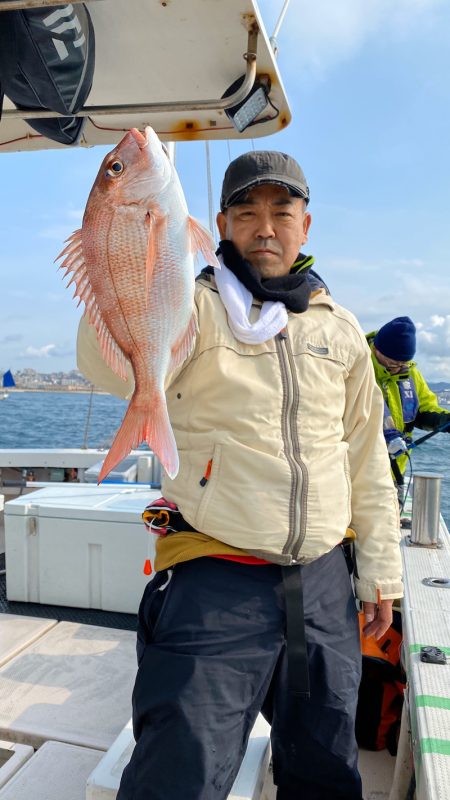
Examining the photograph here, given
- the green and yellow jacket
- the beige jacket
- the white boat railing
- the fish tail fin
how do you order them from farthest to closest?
the green and yellow jacket → the beige jacket → the white boat railing → the fish tail fin

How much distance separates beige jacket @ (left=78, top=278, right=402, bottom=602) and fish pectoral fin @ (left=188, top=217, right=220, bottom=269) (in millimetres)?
311

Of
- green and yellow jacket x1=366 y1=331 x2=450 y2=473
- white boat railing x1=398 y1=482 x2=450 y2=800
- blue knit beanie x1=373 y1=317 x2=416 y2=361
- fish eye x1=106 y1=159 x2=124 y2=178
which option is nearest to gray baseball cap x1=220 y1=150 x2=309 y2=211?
fish eye x1=106 y1=159 x2=124 y2=178

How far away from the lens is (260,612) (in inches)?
65.5

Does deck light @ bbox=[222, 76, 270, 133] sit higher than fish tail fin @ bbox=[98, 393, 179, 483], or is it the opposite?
deck light @ bbox=[222, 76, 270, 133]

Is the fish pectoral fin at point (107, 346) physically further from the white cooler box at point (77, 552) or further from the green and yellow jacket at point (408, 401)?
the green and yellow jacket at point (408, 401)

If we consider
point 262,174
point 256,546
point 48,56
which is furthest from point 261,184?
point 256,546

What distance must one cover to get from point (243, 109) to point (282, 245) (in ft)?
2.55

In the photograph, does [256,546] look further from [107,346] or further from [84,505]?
[84,505]

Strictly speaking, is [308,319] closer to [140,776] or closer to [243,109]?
[243,109]

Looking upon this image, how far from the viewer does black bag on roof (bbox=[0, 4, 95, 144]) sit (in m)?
1.71

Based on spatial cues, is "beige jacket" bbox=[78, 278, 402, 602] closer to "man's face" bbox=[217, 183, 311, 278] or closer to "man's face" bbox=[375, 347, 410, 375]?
"man's face" bbox=[217, 183, 311, 278]

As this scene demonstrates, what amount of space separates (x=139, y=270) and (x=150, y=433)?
0.37 metres

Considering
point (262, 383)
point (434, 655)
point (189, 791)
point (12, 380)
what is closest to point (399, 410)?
point (434, 655)

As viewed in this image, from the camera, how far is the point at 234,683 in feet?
5.20
